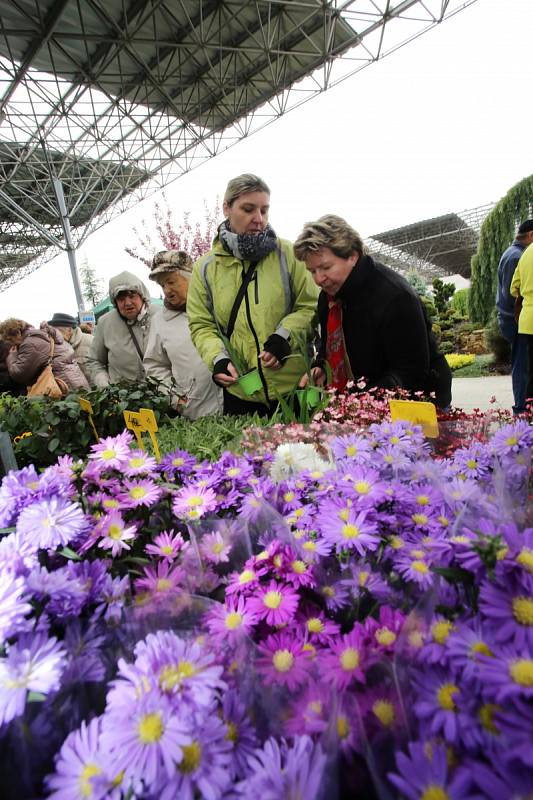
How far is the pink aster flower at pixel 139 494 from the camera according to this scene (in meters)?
0.67

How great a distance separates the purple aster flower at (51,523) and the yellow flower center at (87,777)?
243mm

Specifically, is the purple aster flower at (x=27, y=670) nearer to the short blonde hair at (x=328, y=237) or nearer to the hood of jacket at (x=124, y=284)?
the short blonde hair at (x=328, y=237)

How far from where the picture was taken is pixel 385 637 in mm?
389

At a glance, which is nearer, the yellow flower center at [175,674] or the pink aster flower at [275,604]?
the yellow flower center at [175,674]

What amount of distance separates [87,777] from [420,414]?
0.90 meters

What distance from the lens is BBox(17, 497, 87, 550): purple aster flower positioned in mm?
510

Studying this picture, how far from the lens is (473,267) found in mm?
11742

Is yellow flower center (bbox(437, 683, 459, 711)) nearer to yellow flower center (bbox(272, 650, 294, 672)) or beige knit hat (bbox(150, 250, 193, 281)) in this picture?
yellow flower center (bbox(272, 650, 294, 672))

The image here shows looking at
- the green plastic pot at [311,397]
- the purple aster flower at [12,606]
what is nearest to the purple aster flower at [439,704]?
the purple aster flower at [12,606]

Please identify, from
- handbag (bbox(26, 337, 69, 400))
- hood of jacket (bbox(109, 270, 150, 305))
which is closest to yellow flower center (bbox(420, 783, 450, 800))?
hood of jacket (bbox(109, 270, 150, 305))

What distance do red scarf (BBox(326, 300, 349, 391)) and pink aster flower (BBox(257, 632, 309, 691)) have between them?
1434 mm

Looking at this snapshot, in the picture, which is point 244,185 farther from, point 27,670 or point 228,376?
point 27,670

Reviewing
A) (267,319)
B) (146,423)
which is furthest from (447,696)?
(267,319)

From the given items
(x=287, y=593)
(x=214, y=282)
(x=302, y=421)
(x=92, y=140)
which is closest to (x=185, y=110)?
(x=92, y=140)
